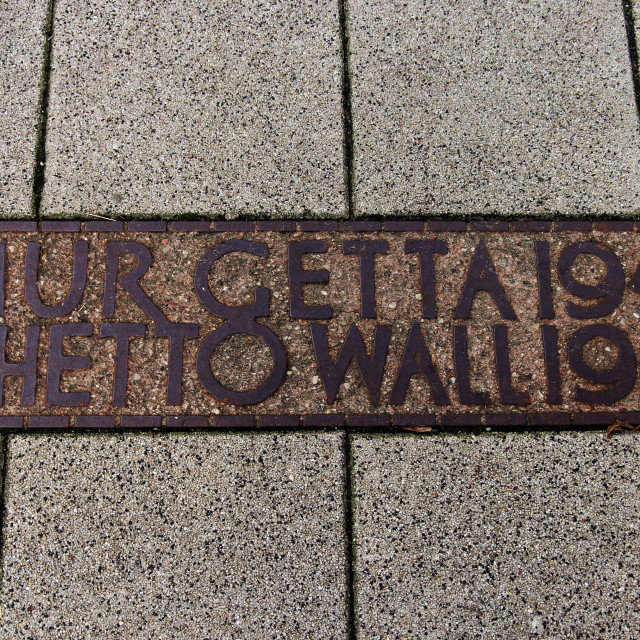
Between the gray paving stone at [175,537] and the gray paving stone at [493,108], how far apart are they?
1.18 metres

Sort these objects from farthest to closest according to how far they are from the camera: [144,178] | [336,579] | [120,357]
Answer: [144,178]
[120,357]
[336,579]

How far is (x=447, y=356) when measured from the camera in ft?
6.59

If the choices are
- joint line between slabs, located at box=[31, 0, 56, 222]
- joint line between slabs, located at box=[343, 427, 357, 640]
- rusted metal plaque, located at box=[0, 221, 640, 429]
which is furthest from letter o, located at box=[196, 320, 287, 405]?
joint line between slabs, located at box=[31, 0, 56, 222]

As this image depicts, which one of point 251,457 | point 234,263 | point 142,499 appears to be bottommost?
point 142,499

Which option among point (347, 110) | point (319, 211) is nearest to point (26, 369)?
point (319, 211)

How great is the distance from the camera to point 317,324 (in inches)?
79.6

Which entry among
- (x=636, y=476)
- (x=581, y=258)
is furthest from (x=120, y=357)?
(x=636, y=476)

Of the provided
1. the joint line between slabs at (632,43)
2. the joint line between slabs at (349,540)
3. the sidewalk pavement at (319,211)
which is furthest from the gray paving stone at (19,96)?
the joint line between slabs at (632,43)

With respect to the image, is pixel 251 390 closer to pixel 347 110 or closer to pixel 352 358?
pixel 352 358

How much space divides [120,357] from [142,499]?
0.57 meters

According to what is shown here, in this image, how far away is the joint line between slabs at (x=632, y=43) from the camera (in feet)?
7.29

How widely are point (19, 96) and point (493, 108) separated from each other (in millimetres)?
2132

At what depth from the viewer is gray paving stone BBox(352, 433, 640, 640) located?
1.83 m

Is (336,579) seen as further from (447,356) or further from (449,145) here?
(449,145)
